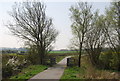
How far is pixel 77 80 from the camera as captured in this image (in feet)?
33.7

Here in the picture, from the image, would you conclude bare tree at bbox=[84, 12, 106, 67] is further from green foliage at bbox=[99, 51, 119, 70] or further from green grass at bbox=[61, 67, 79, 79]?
green grass at bbox=[61, 67, 79, 79]

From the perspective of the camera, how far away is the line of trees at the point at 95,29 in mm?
21005

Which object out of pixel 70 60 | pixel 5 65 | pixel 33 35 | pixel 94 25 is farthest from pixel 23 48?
pixel 94 25

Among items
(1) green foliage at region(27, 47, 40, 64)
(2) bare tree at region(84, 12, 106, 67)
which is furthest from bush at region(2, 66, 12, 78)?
(2) bare tree at region(84, 12, 106, 67)

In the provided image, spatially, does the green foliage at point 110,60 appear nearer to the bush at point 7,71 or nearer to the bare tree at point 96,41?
the bare tree at point 96,41

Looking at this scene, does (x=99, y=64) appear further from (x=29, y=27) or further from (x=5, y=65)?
(x=5, y=65)

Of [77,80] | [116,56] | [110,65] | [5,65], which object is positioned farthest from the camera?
[110,65]

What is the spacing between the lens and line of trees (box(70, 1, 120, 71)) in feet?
68.9

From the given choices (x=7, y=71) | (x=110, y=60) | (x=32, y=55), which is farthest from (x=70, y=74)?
(x=110, y=60)

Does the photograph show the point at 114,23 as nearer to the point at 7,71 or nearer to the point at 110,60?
the point at 110,60

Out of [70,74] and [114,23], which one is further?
[114,23]

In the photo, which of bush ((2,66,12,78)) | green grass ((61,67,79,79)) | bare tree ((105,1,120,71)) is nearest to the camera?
green grass ((61,67,79,79))

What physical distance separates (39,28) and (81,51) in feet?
23.1

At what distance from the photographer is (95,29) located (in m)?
23.8
